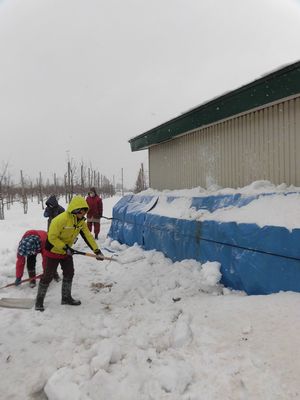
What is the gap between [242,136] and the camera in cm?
638

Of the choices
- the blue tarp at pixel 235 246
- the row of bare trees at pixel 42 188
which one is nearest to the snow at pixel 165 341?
the blue tarp at pixel 235 246

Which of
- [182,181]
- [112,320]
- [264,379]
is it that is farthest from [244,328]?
[182,181]

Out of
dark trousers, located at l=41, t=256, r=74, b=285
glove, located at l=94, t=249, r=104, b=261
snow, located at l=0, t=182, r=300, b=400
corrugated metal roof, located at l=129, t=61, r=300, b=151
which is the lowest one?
snow, located at l=0, t=182, r=300, b=400

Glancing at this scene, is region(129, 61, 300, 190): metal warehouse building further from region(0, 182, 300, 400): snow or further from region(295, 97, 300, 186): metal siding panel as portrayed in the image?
region(0, 182, 300, 400): snow


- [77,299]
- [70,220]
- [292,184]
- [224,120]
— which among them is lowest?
[77,299]

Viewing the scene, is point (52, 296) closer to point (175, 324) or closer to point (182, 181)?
point (175, 324)

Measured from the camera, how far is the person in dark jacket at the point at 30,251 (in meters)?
5.95

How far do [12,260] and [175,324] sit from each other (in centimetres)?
506

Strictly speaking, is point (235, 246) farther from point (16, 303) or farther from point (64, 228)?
point (16, 303)

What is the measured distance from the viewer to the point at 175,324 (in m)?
4.00

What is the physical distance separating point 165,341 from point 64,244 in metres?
2.02

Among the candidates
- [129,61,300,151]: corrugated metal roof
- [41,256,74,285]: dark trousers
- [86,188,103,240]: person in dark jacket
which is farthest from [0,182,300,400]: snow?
[86,188,103,240]: person in dark jacket

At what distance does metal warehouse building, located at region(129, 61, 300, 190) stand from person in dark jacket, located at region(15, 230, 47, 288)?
3592 mm

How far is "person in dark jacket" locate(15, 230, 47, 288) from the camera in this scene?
5945mm
